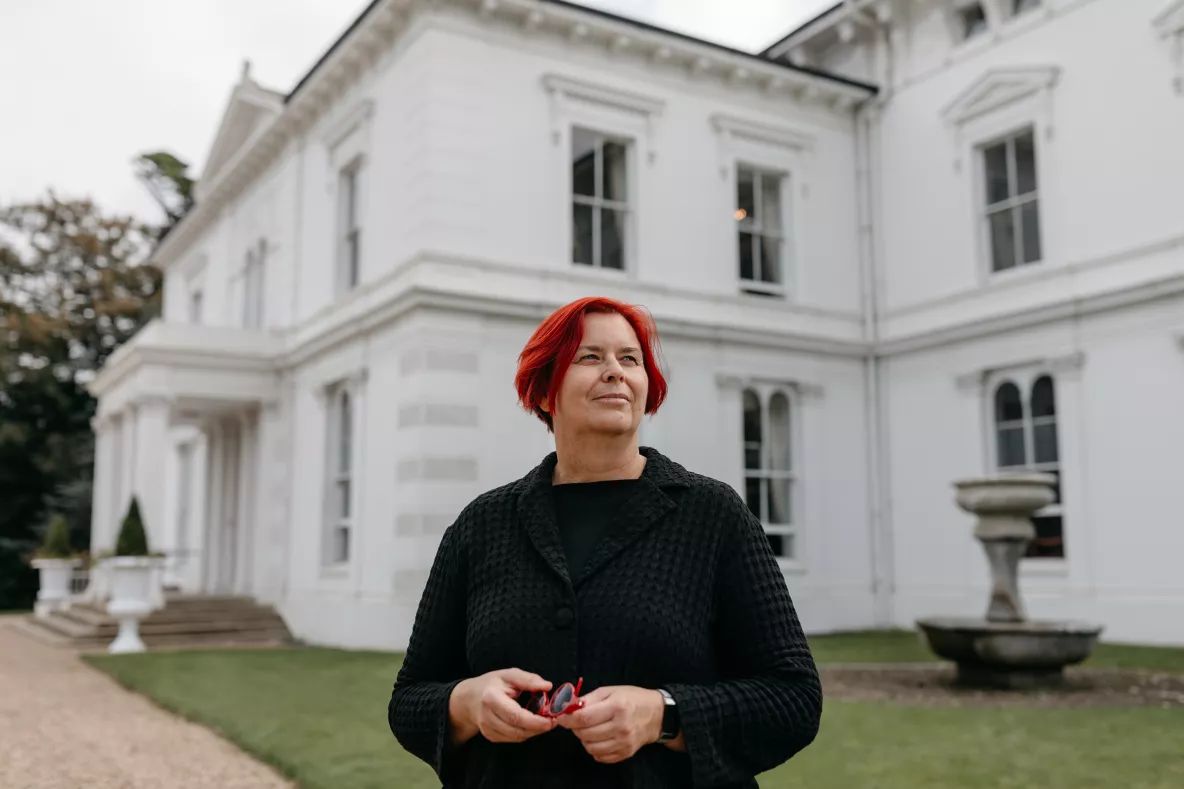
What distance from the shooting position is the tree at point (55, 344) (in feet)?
92.4

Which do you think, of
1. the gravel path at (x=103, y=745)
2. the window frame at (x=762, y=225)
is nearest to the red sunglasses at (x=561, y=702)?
the gravel path at (x=103, y=745)

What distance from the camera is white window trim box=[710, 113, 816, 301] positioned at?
16438mm

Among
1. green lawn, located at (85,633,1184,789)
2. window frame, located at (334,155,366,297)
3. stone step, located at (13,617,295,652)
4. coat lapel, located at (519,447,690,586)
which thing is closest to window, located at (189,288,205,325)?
window frame, located at (334,155,366,297)

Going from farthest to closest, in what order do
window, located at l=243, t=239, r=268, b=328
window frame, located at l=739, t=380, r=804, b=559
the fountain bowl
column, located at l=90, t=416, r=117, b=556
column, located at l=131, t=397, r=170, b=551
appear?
1. column, located at l=90, t=416, r=117, b=556
2. window, located at l=243, t=239, r=268, b=328
3. column, located at l=131, t=397, r=170, b=551
4. window frame, located at l=739, t=380, r=804, b=559
5. the fountain bowl

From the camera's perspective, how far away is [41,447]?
2875 cm

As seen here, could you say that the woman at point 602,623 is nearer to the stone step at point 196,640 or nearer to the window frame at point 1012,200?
the stone step at point 196,640

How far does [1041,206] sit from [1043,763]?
10568mm

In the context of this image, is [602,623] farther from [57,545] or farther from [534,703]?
[57,545]

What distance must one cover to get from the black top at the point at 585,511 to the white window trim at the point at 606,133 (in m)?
12.8

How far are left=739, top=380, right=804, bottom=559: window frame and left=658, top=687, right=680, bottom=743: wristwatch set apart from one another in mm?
14359

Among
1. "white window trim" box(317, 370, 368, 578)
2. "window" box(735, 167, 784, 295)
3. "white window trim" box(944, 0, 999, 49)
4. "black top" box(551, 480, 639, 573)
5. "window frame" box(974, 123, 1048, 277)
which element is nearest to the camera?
"black top" box(551, 480, 639, 573)

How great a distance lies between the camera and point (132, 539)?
51.3 ft

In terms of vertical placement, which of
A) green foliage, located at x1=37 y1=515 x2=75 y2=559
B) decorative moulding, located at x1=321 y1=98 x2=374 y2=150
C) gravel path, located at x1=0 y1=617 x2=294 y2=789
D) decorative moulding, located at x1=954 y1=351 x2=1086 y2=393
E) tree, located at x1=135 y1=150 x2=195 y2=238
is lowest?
gravel path, located at x1=0 y1=617 x2=294 y2=789

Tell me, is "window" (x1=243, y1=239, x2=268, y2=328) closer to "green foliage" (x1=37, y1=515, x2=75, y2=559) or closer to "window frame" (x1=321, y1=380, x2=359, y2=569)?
"window frame" (x1=321, y1=380, x2=359, y2=569)
